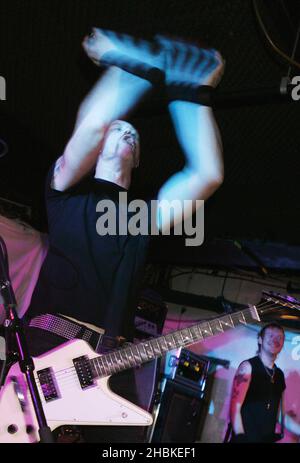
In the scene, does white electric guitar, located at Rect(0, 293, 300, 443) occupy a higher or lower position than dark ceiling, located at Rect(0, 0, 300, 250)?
lower

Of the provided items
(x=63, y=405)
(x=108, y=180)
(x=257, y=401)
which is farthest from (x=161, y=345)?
(x=257, y=401)

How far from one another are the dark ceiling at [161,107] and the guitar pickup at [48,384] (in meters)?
1.40

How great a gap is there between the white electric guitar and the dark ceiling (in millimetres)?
1276

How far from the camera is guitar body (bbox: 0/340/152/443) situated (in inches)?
58.6

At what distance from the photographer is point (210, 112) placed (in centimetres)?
179

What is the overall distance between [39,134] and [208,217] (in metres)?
1.57

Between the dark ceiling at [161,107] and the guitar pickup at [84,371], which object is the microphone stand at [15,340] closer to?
the guitar pickup at [84,371]

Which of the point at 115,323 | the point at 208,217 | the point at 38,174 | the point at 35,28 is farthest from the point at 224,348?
the point at 35,28

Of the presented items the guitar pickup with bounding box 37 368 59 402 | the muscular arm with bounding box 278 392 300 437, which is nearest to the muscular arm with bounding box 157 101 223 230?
the guitar pickup with bounding box 37 368 59 402

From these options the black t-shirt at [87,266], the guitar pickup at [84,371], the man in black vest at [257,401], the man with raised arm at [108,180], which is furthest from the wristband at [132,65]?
the man in black vest at [257,401]

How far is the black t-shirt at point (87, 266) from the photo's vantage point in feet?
5.73

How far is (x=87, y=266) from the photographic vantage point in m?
1.82

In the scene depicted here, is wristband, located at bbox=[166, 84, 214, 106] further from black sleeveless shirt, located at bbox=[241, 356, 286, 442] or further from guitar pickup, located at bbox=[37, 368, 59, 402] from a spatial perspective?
black sleeveless shirt, located at bbox=[241, 356, 286, 442]

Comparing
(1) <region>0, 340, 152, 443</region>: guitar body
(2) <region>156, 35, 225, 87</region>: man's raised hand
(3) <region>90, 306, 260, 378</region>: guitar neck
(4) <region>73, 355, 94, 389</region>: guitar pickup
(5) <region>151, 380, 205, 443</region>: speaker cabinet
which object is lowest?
(5) <region>151, 380, 205, 443</region>: speaker cabinet
